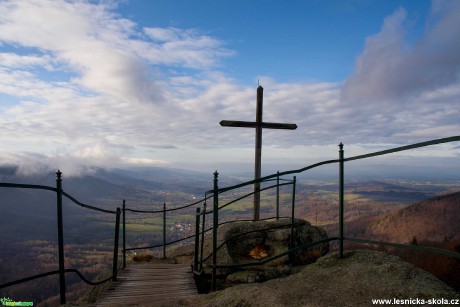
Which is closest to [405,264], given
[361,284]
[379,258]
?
[379,258]

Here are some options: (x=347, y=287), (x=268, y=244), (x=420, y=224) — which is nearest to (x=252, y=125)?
(x=268, y=244)

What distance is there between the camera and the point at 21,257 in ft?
495

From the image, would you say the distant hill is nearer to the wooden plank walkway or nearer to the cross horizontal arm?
the cross horizontal arm

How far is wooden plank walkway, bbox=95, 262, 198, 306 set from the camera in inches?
201

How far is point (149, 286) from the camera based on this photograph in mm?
5996

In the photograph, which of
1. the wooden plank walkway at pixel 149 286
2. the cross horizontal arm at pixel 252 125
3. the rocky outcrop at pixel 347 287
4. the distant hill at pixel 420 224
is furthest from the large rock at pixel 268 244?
the distant hill at pixel 420 224

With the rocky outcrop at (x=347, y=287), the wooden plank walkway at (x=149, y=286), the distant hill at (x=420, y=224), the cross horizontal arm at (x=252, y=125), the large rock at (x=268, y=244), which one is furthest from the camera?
the distant hill at (x=420, y=224)

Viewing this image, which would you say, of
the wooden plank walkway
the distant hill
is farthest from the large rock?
the distant hill

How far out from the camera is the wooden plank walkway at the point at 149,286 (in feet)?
16.7

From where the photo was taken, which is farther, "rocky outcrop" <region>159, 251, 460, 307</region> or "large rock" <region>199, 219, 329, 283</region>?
"large rock" <region>199, 219, 329, 283</region>

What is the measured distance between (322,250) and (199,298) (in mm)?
5360

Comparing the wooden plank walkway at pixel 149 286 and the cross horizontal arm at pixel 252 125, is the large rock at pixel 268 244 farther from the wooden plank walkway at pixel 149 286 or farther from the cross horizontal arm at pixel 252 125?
the cross horizontal arm at pixel 252 125

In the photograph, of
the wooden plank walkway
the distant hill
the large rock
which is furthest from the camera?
the distant hill

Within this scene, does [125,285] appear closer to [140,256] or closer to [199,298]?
[199,298]
